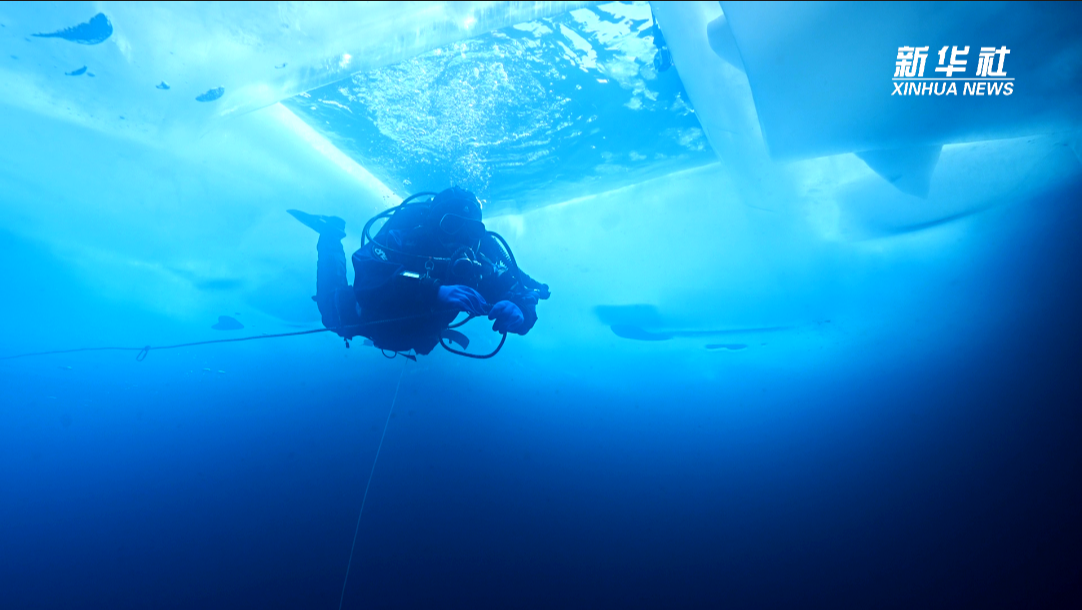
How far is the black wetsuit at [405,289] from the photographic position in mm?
3072

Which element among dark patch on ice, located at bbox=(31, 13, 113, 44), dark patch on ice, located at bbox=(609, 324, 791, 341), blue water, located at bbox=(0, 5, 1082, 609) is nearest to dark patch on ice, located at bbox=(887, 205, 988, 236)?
blue water, located at bbox=(0, 5, 1082, 609)

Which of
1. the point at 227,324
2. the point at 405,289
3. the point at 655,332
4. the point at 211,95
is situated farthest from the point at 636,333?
the point at 227,324

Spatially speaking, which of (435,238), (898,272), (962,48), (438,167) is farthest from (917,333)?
(438,167)

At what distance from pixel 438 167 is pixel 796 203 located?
401 centimetres

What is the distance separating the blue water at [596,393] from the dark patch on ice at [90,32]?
30 centimetres

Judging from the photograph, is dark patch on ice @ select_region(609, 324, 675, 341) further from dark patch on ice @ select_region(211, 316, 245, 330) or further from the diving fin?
dark patch on ice @ select_region(211, 316, 245, 330)

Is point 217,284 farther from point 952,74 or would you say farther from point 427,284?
point 952,74

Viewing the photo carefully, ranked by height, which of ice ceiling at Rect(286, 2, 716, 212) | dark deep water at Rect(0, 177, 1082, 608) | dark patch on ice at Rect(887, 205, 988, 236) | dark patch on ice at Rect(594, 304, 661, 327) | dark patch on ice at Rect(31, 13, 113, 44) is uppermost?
ice ceiling at Rect(286, 2, 716, 212)

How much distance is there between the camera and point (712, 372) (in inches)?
221

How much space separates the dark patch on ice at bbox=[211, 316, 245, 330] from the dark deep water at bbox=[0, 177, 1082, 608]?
1704 mm

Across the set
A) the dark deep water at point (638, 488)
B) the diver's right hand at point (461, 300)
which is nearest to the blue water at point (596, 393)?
the dark deep water at point (638, 488)

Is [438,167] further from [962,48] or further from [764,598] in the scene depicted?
[764,598]

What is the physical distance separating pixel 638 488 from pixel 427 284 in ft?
12.5

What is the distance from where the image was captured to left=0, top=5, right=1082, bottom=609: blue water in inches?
132
